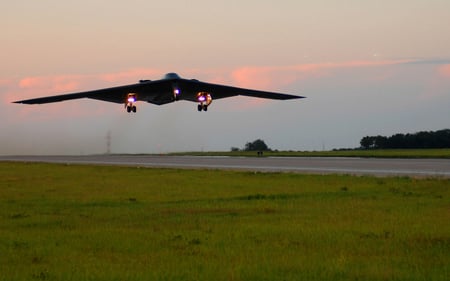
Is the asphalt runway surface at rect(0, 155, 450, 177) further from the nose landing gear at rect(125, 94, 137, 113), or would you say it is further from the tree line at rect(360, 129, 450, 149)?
the tree line at rect(360, 129, 450, 149)

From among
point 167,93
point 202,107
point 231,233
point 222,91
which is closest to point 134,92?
point 167,93

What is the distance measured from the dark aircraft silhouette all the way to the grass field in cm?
2432

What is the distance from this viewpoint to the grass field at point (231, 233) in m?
9.70

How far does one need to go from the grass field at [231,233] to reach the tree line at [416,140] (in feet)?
244

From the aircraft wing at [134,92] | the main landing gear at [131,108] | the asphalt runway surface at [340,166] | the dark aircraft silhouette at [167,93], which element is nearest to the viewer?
the asphalt runway surface at [340,166]

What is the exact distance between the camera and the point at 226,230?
13.7 meters

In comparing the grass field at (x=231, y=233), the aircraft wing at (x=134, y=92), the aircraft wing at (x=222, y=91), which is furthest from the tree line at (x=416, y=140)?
the grass field at (x=231, y=233)

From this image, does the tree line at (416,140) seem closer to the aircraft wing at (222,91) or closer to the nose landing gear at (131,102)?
the aircraft wing at (222,91)

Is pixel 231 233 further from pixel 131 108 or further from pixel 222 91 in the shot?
pixel 131 108

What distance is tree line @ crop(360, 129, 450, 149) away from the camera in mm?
95938

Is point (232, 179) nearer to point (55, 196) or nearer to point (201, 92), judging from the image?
point (55, 196)

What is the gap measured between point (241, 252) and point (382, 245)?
269cm

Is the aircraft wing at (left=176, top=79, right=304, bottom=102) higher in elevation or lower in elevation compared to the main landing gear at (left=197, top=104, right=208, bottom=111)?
higher

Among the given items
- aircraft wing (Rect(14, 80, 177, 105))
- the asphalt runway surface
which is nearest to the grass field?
the asphalt runway surface
